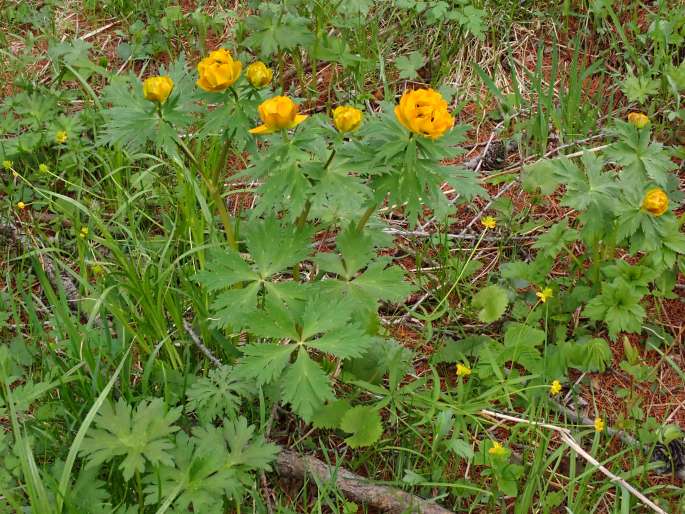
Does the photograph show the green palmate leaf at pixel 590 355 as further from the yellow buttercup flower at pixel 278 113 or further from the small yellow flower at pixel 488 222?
the yellow buttercup flower at pixel 278 113

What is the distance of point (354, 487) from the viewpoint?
1.78m

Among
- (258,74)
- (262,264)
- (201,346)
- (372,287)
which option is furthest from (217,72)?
(201,346)

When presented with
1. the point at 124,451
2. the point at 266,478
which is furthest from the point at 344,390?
the point at 124,451

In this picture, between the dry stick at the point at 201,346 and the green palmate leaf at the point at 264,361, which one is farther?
the dry stick at the point at 201,346

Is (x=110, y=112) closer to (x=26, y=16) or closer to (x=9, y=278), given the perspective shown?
(x=9, y=278)

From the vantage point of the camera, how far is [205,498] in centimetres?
157

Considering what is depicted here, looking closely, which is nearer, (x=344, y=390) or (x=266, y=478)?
(x=266, y=478)

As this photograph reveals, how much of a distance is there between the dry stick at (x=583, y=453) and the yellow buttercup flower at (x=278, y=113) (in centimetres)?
90

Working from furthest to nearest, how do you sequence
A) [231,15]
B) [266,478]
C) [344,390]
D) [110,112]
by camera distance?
1. [231,15]
2. [344,390]
3. [266,478]
4. [110,112]

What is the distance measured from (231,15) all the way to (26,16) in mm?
931

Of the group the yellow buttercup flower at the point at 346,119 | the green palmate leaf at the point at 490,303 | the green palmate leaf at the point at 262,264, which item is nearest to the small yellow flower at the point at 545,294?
the green palmate leaf at the point at 490,303

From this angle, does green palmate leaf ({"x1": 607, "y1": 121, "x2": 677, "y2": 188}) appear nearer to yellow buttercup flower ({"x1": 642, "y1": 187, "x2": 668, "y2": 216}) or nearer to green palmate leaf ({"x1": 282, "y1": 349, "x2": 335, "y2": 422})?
yellow buttercup flower ({"x1": 642, "y1": 187, "x2": 668, "y2": 216})

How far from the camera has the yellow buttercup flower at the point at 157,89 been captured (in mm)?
1602

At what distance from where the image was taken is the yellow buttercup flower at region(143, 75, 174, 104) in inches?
63.1
